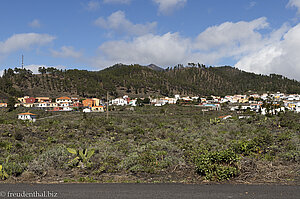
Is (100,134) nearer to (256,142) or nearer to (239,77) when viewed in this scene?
(256,142)

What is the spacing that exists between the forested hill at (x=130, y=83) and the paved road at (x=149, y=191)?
308 feet

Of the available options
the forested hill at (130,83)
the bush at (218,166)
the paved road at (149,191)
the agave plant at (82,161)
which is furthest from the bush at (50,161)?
the forested hill at (130,83)

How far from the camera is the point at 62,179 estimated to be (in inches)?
297

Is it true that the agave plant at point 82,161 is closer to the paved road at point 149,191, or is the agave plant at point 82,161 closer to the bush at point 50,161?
the bush at point 50,161

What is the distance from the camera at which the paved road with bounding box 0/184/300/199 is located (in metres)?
5.92

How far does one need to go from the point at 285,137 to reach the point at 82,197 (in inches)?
506

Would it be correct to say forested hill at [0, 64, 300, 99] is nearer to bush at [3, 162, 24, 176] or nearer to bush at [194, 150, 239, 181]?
bush at [3, 162, 24, 176]

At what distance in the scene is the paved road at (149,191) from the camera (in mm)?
5918

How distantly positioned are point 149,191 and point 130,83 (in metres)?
130

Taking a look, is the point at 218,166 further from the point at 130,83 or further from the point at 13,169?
the point at 130,83

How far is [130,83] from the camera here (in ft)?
444

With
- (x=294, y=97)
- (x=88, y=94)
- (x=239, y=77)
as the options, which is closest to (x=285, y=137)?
(x=88, y=94)

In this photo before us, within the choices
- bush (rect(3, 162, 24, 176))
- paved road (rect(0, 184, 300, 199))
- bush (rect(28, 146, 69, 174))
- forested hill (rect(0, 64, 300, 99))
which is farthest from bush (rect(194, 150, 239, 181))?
forested hill (rect(0, 64, 300, 99))

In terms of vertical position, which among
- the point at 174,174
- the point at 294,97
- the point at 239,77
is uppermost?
the point at 239,77
